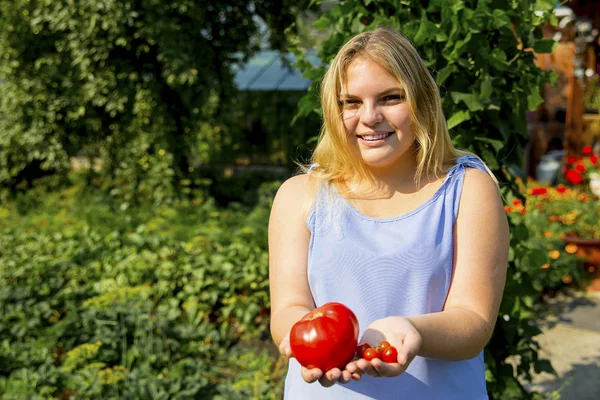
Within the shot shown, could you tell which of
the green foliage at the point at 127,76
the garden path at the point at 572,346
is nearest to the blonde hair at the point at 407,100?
the garden path at the point at 572,346

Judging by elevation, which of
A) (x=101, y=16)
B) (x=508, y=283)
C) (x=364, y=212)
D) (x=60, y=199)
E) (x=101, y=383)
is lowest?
(x=60, y=199)

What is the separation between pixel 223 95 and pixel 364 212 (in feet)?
18.2

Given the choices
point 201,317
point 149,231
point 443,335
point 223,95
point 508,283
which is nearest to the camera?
point 443,335

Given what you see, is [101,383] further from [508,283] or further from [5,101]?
[5,101]

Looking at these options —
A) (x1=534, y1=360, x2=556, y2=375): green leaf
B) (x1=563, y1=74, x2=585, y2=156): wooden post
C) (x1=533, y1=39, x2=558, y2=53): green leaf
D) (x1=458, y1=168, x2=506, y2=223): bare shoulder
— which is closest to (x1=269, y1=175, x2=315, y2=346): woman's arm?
(x1=458, y1=168, x2=506, y2=223): bare shoulder

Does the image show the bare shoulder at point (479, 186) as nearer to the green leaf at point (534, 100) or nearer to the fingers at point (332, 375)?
the fingers at point (332, 375)

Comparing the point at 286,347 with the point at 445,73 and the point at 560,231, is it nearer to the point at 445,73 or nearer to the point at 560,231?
the point at 445,73

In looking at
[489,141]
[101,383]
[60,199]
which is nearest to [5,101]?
[60,199]

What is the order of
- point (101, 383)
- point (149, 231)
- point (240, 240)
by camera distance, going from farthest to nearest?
point (149, 231)
point (240, 240)
point (101, 383)

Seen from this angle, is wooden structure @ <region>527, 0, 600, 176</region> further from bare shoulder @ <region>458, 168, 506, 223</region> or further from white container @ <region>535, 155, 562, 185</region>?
bare shoulder @ <region>458, 168, 506, 223</region>

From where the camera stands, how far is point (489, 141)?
2.17 meters

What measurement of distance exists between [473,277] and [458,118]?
100 centimetres

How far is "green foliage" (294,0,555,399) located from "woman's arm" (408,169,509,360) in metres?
0.78

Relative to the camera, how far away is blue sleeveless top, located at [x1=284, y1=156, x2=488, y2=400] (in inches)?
51.1
